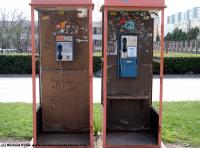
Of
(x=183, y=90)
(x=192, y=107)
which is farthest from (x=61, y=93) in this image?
(x=183, y=90)

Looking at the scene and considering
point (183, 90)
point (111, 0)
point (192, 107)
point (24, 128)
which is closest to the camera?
point (111, 0)

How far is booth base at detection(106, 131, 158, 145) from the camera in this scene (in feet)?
17.7

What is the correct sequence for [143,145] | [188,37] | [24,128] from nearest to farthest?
[143,145] < [24,128] < [188,37]

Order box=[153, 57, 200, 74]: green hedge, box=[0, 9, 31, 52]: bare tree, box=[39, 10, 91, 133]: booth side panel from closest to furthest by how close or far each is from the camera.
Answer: box=[39, 10, 91, 133]: booth side panel
box=[153, 57, 200, 74]: green hedge
box=[0, 9, 31, 52]: bare tree

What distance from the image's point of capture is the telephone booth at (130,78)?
5.63 meters

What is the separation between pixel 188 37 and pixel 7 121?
154ft

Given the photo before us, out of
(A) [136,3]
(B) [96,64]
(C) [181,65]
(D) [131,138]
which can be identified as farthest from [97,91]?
(A) [136,3]

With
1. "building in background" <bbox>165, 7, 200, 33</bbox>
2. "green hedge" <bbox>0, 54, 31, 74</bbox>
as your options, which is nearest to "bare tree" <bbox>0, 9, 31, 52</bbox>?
"green hedge" <bbox>0, 54, 31, 74</bbox>

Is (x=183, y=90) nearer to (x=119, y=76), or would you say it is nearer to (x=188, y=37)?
(x=119, y=76)

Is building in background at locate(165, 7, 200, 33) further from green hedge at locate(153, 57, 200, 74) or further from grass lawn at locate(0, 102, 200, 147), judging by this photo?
grass lawn at locate(0, 102, 200, 147)

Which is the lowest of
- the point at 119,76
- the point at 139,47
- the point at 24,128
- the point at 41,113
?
the point at 24,128

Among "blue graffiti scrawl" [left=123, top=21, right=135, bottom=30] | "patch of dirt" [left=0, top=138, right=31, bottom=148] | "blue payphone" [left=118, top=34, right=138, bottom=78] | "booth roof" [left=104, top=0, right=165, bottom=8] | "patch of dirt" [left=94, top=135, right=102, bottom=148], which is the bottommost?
"patch of dirt" [left=0, top=138, right=31, bottom=148]

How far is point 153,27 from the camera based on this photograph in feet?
19.0

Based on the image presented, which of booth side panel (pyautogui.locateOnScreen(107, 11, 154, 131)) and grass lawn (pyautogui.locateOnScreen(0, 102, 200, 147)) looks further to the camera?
grass lawn (pyautogui.locateOnScreen(0, 102, 200, 147))
